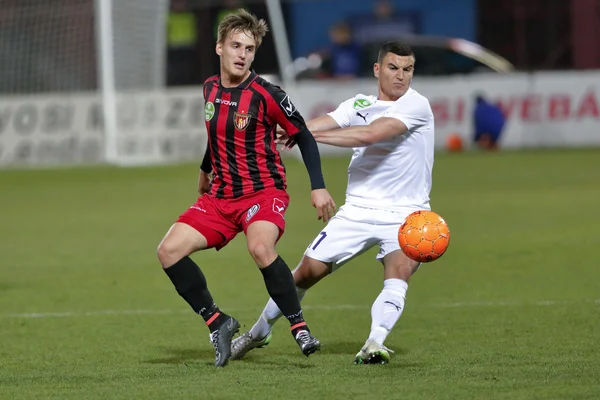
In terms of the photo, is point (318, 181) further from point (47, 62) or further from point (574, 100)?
point (574, 100)

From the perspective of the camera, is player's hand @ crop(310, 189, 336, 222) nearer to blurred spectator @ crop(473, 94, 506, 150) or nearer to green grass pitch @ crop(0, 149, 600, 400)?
green grass pitch @ crop(0, 149, 600, 400)

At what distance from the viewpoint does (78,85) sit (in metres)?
23.0

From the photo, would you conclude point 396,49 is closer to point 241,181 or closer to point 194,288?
point 241,181

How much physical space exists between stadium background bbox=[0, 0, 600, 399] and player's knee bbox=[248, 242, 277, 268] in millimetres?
588

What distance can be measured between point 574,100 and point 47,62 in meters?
10.7

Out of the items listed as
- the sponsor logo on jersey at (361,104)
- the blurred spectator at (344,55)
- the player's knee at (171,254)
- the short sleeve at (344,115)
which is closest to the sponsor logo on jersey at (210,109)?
the player's knee at (171,254)

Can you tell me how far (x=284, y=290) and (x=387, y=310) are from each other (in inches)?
23.4

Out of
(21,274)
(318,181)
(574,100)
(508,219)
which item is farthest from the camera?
(574,100)

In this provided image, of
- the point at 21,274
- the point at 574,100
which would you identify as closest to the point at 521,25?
the point at 574,100

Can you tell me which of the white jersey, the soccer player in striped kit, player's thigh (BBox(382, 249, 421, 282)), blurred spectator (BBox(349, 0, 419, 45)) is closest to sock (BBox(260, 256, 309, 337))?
the soccer player in striped kit

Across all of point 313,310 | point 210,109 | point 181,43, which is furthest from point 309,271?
point 181,43

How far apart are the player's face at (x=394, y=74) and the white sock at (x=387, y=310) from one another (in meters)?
1.13

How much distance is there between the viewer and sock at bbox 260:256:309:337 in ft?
21.7

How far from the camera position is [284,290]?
262 inches
